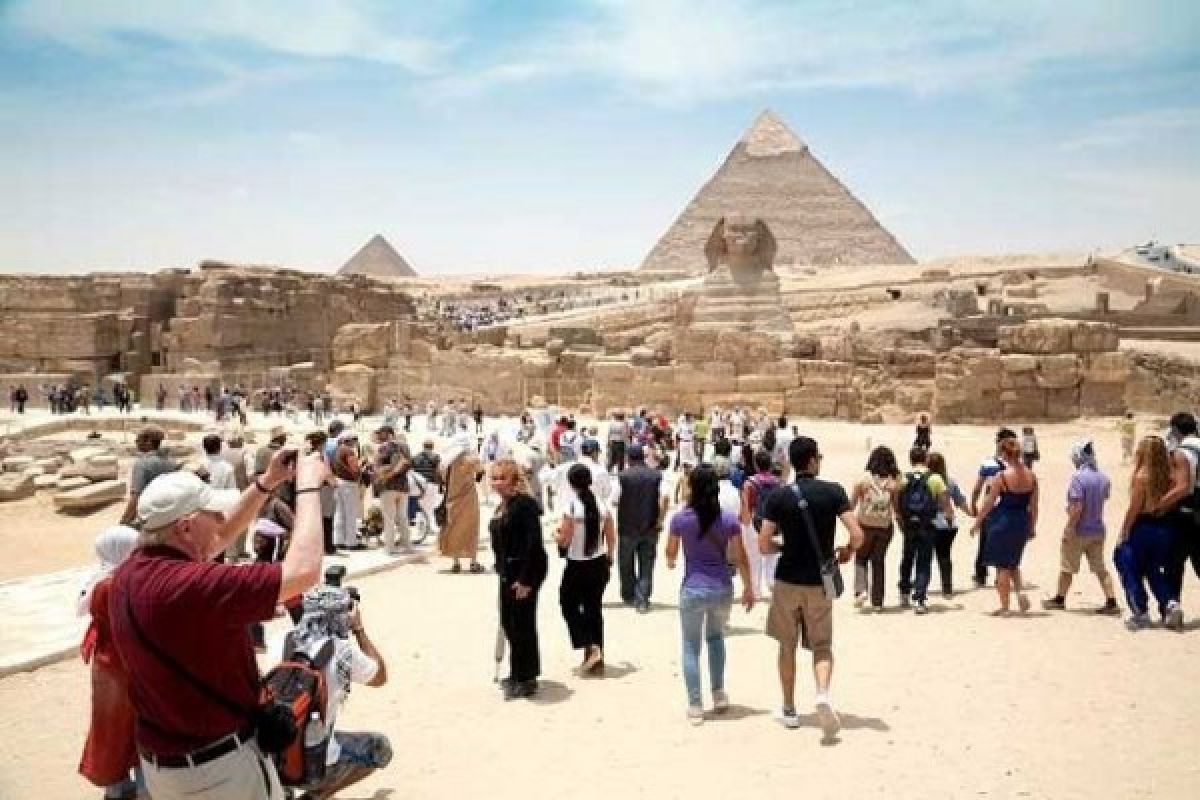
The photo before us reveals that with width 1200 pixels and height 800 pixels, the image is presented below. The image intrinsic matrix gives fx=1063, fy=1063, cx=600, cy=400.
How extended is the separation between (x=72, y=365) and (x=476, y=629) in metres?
26.6

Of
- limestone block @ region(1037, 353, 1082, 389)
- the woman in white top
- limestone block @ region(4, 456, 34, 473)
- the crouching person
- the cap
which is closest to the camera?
the cap

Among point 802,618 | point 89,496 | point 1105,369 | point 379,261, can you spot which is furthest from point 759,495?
point 379,261

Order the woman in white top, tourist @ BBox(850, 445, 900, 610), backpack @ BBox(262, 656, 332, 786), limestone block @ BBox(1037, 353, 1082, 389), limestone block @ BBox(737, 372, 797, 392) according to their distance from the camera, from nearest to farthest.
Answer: backpack @ BBox(262, 656, 332, 786), the woman in white top, tourist @ BBox(850, 445, 900, 610), limestone block @ BBox(1037, 353, 1082, 389), limestone block @ BBox(737, 372, 797, 392)

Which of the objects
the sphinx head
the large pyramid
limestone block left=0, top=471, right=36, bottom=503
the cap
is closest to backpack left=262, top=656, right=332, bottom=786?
the cap

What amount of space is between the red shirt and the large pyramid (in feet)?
261

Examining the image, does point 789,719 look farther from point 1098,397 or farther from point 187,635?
point 1098,397

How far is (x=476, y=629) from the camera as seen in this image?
23.1 feet

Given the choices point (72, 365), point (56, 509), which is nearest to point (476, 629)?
point (56, 509)

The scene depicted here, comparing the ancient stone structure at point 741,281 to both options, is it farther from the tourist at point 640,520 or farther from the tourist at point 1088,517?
the tourist at point 1088,517

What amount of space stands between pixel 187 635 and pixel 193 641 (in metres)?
0.02

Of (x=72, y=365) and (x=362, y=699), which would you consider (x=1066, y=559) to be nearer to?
(x=362, y=699)

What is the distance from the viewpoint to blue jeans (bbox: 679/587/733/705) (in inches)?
201

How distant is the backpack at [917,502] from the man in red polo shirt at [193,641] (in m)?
5.52

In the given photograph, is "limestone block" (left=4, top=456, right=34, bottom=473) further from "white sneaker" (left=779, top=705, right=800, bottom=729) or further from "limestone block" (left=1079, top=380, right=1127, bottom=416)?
"limestone block" (left=1079, top=380, right=1127, bottom=416)
